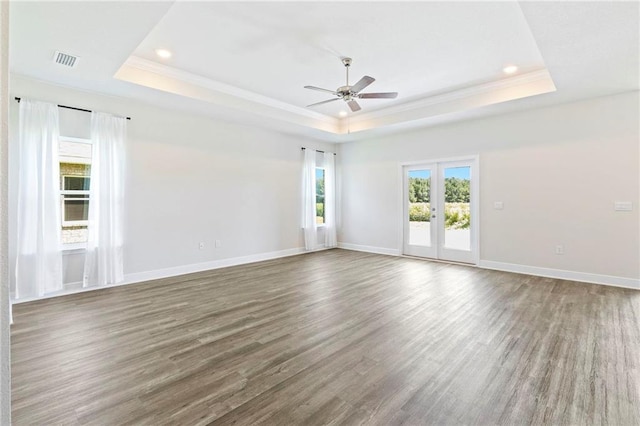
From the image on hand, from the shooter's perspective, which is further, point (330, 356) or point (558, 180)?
point (558, 180)

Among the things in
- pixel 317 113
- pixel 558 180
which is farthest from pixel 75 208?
pixel 558 180

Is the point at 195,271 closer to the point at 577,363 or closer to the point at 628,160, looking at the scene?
the point at 577,363

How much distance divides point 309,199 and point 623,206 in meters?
5.62

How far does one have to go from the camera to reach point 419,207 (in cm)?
683

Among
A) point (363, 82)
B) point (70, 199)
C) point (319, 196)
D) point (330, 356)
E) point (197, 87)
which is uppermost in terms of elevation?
point (197, 87)

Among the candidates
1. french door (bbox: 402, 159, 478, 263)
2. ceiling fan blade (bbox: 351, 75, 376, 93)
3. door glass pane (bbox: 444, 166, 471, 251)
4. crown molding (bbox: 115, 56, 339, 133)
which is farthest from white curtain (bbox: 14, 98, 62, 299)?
door glass pane (bbox: 444, 166, 471, 251)

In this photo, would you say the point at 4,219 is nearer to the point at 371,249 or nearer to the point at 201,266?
the point at 201,266

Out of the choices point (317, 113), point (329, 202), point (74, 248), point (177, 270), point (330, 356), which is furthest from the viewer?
point (329, 202)

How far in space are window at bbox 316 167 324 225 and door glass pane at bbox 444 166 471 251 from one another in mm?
3057

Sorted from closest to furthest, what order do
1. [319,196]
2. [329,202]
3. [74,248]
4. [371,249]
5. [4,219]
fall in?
1. [4,219]
2. [74,248]
3. [371,249]
4. [319,196]
5. [329,202]

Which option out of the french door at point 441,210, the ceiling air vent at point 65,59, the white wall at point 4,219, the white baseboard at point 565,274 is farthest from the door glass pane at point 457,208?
the white wall at point 4,219

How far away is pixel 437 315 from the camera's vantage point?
337 cm

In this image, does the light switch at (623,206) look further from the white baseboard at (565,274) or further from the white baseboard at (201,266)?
the white baseboard at (201,266)

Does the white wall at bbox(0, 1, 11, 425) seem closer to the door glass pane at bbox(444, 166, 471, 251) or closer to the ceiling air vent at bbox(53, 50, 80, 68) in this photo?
the ceiling air vent at bbox(53, 50, 80, 68)
